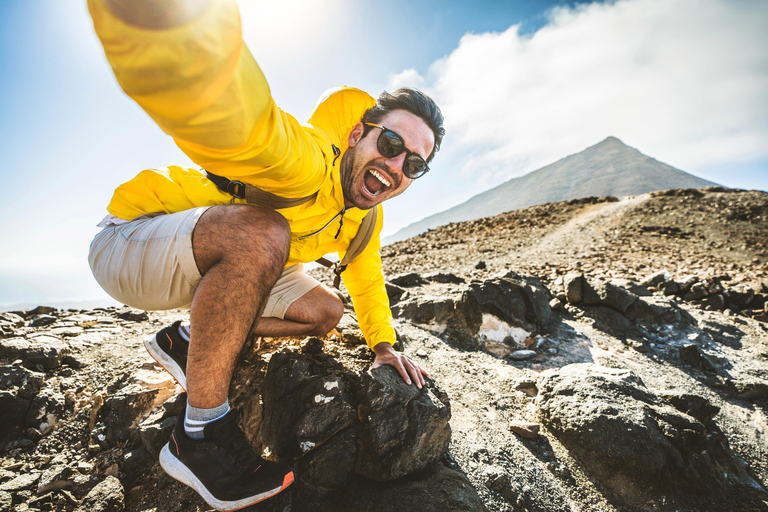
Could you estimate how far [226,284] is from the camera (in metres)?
1.34

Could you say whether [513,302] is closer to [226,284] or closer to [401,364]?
[401,364]

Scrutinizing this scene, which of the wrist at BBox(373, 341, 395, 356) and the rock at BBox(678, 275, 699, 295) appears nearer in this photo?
the wrist at BBox(373, 341, 395, 356)

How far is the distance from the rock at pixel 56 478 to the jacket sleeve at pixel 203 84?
1.94m

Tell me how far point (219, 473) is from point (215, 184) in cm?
142

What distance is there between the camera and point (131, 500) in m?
1.49

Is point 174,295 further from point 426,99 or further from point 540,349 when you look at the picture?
point 540,349

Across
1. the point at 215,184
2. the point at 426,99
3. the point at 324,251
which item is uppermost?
the point at 426,99

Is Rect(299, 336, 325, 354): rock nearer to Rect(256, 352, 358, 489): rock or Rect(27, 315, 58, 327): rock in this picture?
Rect(256, 352, 358, 489): rock

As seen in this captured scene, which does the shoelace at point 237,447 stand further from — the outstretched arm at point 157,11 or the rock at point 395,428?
the outstretched arm at point 157,11

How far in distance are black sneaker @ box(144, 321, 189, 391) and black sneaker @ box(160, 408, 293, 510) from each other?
520mm

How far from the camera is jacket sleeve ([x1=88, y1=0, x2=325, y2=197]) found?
532 mm

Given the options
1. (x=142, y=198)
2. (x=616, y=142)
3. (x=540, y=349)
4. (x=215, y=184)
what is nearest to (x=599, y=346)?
(x=540, y=349)

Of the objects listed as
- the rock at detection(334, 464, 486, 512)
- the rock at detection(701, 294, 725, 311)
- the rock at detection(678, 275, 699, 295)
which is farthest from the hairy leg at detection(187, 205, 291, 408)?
the rock at detection(678, 275, 699, 295)

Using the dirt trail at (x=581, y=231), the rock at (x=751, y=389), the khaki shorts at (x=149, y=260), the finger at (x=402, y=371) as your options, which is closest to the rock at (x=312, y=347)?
the finger at (x=402, y=371)
